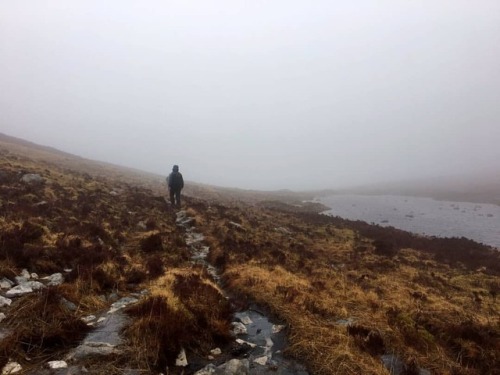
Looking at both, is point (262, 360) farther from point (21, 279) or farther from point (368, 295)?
point (21, 279)

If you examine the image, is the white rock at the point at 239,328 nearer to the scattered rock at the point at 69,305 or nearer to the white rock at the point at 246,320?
the white rock at the point at 246,320

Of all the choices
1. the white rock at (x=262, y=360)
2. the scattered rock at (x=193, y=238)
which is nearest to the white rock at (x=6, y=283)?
the white rock at (x=262, y=360)

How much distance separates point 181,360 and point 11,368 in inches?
120

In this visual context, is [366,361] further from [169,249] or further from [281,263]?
[169,249]

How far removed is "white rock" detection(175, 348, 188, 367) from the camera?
6.91 m

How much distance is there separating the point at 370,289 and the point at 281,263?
14.7 ft

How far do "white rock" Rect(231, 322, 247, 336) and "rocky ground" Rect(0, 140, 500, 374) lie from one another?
5 cm

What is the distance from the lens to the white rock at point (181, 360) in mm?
6914

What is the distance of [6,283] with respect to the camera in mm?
9055

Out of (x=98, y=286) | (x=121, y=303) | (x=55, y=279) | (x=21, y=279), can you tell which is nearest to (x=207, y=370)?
(x=121, y=303)

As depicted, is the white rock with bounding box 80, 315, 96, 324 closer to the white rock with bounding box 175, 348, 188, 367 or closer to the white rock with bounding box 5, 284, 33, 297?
the white rock with bounding box 5, 284, 33, 297

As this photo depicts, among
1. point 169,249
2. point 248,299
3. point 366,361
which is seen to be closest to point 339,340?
point 366,361

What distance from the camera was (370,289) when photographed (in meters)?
13.6

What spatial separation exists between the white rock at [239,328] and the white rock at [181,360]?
1.79 m
